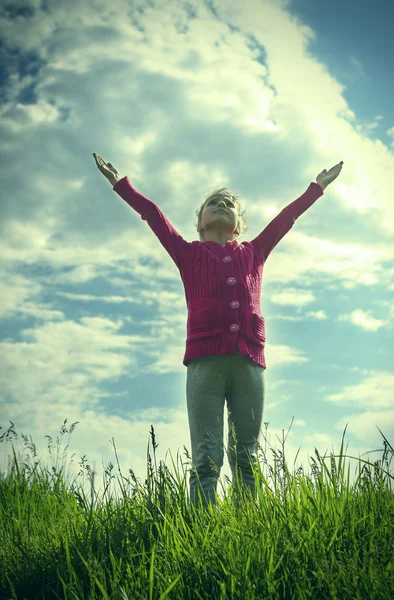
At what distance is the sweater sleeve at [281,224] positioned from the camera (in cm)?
512

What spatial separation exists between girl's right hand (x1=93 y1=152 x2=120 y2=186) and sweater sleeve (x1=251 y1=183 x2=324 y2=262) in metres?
1.42

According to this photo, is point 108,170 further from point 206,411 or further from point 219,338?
point 206,411

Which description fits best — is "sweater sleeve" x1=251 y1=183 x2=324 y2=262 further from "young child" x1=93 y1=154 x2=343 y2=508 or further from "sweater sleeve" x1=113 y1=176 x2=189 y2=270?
"sweater sleeve" x1=113 y1=176 x2=189 y2=270

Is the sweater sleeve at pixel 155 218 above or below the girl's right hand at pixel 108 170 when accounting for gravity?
below

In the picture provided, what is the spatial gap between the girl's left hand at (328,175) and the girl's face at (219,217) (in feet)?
3.42

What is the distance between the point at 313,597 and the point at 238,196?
12.5 ft

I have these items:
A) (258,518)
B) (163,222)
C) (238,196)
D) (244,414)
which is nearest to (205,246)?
(163,222)

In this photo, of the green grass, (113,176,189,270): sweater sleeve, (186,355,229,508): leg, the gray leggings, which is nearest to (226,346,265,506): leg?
the gray leggings

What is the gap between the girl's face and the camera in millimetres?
4930

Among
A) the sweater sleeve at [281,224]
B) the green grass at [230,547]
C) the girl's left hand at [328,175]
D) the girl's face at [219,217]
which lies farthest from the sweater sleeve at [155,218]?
the green grass at [230,547]

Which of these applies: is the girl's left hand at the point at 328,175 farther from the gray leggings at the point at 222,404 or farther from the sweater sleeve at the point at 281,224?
the gray leggings at the point at 222,404

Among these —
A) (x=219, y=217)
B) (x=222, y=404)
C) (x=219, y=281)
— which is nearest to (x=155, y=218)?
(x=219, y=217)

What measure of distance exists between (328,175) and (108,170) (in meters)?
2.14

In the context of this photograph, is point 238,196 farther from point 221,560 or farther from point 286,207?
point 221,560
